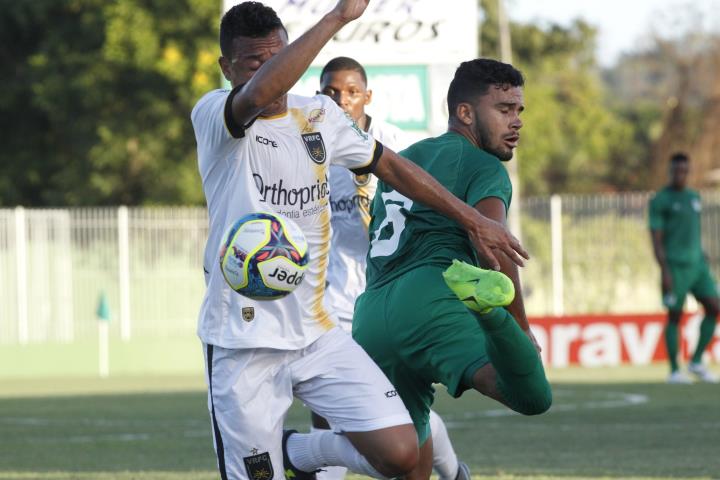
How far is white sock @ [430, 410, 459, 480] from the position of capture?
715 cm

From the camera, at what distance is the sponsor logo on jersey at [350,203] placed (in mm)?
7965

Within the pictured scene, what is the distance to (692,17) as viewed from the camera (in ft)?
161

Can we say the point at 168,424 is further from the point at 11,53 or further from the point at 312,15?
the point at 11,53

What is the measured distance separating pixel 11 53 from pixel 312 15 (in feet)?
72.1

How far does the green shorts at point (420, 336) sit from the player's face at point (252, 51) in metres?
1.12

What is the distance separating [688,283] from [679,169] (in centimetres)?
127

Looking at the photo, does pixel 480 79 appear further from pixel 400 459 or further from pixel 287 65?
pixel 400 459

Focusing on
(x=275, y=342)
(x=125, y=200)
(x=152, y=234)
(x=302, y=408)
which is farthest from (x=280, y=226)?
(x=125, y=200)

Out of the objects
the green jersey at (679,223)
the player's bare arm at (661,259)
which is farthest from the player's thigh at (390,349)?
the green jersey at (679,223)

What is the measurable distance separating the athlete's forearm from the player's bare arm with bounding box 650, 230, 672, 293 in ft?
36.3

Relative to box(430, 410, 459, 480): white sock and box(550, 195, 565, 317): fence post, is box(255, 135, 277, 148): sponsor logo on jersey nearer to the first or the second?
box(430, 410, 459, 480): white sock

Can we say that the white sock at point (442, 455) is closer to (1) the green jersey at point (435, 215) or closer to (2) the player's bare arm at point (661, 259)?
(1) the green jersey at point (435, 215)

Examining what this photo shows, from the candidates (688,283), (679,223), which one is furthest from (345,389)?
(679,223)

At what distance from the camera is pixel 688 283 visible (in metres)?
16.0
